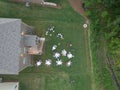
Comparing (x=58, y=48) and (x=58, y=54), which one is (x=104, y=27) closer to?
(x=58, y=48)

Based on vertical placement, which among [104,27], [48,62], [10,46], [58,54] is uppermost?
[104,27]

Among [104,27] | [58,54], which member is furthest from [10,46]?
[104,27]

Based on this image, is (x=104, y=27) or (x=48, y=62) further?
(x=48, y=62)

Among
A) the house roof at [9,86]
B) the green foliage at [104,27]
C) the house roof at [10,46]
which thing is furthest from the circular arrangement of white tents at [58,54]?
the house roof at [10,46]

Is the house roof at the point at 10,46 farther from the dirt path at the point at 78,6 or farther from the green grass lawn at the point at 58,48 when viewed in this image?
the dirt path at the point at 78,6

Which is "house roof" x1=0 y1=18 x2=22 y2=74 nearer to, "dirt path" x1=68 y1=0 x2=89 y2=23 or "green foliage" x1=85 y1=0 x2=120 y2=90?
"dirt path" x1=68 y1=0 x2=89 y2=23

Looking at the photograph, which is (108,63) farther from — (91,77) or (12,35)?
(12,35)

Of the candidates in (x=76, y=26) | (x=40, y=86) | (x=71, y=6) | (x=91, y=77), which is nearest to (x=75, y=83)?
(x=91, y=77)
